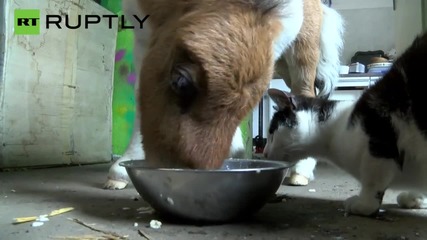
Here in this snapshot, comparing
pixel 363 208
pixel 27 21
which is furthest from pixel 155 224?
pixel 27 21

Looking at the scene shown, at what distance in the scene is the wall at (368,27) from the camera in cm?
543

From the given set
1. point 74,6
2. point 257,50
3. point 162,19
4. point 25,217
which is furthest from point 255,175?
point 74,6

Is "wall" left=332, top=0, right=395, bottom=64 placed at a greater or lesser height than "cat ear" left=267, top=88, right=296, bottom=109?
greater

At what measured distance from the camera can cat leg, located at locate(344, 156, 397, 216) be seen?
3.88 feet

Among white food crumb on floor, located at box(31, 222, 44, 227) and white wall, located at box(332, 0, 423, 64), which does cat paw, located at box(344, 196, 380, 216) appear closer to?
white food crumb on floor, located at box(31, 222, 44, 227)

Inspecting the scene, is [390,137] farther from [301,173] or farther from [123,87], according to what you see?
[123,87]

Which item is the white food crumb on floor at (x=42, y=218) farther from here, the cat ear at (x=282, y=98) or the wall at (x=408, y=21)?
the wall at (x=408, y=21)

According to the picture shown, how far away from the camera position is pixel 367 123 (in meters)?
1.23

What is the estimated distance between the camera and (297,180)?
177 cm

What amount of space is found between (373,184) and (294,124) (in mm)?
357

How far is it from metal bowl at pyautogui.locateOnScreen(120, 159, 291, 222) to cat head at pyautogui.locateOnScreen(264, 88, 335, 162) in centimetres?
40

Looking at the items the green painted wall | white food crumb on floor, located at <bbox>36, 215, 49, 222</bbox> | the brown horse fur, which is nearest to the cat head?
the brown horse fur

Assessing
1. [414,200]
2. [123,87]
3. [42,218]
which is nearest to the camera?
[42,218]

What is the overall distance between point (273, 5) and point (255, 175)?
345 mm
